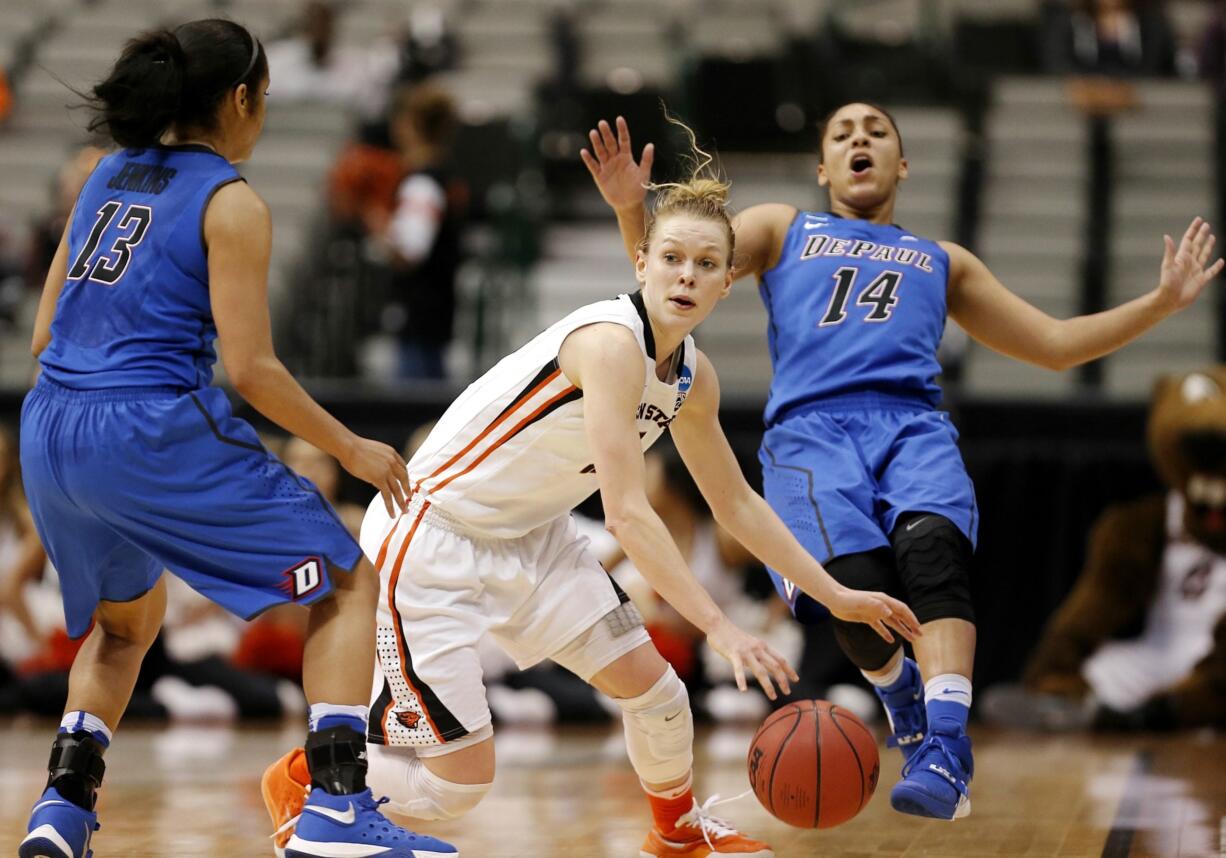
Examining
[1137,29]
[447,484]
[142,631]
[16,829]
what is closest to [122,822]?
[16,829]

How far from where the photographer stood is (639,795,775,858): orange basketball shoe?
4.28 meters

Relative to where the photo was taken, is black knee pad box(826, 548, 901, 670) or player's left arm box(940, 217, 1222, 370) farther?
player's left arm box(940, 217, 1222, 370)

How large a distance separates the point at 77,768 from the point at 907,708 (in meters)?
2.19

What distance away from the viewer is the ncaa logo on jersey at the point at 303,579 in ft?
11.8

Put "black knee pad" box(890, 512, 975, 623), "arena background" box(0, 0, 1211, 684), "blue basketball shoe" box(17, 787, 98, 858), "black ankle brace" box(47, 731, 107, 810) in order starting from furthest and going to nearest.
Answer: "arena background" box(0, 0, 1211, 684)
"black knee pad" box(890, 512, 975, 623)
"black ankle brace" box(47, 731, 107, 810)
"blue basketball shoe" box(17, 787, 98, 858)

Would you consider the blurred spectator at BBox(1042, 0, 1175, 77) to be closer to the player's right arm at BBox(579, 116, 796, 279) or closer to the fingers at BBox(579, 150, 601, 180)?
the player's right arm at BBox(579, 116, 796, 279)

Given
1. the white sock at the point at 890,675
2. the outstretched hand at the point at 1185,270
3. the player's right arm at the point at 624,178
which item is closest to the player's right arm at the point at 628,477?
the player's right arm at the point at 624,178

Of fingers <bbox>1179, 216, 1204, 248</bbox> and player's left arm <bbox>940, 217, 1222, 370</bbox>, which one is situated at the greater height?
fingers <bbox>1179, 216, 1204, 248</bbox>

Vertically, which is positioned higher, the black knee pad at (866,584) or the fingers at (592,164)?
the fingers at (592,164)

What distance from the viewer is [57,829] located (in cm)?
370

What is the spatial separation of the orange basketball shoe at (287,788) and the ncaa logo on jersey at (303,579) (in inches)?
21.7

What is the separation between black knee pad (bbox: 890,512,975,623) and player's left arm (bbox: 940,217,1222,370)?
81 centimetres

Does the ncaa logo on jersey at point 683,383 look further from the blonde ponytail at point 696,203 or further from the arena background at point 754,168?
the arena background at point 754,168

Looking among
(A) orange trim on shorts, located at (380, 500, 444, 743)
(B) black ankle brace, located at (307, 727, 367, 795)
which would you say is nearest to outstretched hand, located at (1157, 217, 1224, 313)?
(A) orange trim on shorts, located at (380, 500, 444, 743)
